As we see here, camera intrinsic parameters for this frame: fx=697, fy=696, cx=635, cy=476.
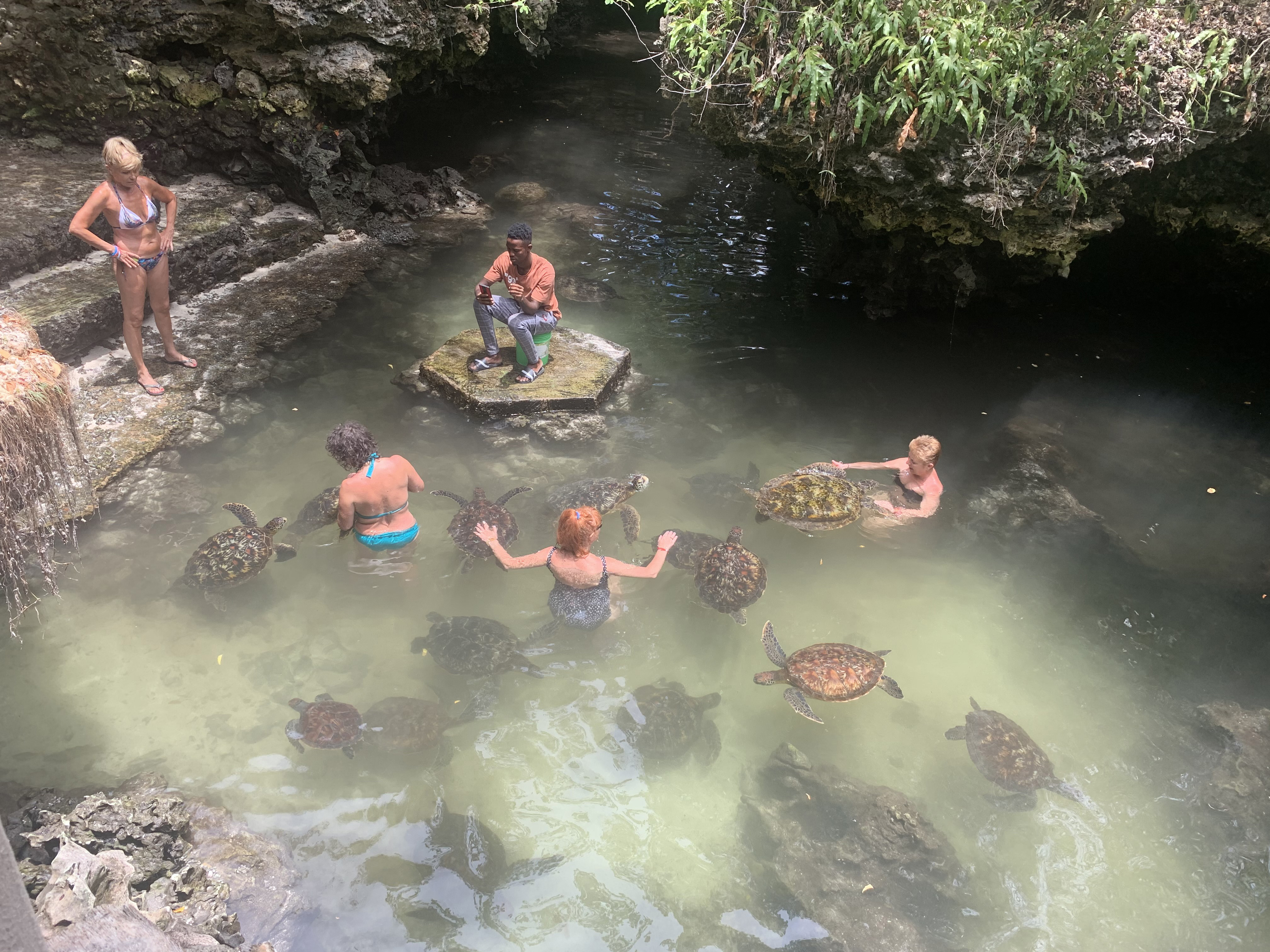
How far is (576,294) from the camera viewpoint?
857cm

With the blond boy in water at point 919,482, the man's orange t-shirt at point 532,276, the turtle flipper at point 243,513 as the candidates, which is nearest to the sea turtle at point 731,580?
the blond boy in water at point 919,482

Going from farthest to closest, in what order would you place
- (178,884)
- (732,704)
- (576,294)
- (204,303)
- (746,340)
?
(576,294), (746,340), (204,303), (732,704), (178,884)

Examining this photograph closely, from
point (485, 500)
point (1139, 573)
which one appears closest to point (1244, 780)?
point (1139, 573)

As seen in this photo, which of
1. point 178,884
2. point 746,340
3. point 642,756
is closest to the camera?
point 178,884

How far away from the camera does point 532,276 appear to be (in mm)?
6344

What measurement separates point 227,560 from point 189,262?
4429mm

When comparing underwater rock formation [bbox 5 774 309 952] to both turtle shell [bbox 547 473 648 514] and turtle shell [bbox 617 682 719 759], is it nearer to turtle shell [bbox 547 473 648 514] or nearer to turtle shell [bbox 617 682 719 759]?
turtle shell [bbox 617 682 719 759]

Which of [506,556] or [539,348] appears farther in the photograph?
[539,348]

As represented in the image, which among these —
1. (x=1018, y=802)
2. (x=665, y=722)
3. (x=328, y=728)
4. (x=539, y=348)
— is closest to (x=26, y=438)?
(x=328, y=728)

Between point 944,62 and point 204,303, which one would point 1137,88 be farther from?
point 204,303

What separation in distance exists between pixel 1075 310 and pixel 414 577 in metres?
8.58

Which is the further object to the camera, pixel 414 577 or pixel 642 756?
pixel 414 577

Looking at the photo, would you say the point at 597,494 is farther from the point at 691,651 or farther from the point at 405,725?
the point at 405,725

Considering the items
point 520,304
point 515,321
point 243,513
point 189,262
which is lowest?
point 243,513
